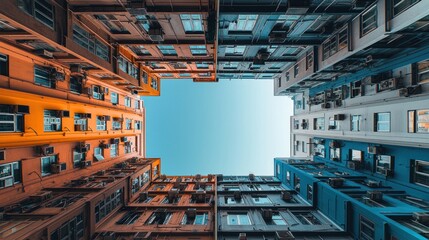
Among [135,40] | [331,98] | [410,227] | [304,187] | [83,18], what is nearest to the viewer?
[410,227]

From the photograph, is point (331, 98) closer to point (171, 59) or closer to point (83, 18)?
point (171, 59)

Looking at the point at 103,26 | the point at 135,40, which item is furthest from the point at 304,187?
the point at 103,26

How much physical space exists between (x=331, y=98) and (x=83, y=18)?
2672cm

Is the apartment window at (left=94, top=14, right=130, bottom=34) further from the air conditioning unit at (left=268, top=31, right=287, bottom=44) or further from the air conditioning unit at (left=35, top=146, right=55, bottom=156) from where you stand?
the air conditioning unit at (left=268, top=31, right=287, bottom=44)

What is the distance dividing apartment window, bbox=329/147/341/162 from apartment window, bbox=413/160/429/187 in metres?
9.50

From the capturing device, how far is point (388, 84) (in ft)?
56.6

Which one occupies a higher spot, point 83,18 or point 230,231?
point 83,18

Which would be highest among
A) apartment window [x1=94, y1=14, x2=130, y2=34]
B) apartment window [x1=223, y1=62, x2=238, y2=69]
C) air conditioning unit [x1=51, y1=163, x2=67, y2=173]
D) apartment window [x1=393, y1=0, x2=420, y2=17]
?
apartment window [x1=94, y1=14, x2=130, y2=34]

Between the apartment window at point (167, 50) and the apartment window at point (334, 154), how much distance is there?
22.7 m

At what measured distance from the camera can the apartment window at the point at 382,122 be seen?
698 inches

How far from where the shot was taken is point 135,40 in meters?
21.3

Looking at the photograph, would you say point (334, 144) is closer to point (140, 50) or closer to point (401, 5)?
point (401, 5)

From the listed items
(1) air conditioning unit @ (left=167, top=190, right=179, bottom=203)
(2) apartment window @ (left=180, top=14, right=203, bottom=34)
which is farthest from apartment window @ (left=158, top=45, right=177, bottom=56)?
(1) air conditioning unit @ (left=167, top=190, right=179, bottom=203)

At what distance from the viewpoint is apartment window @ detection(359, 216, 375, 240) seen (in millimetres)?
14222
